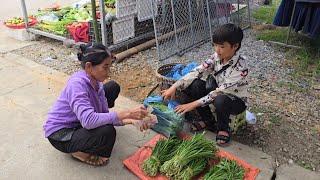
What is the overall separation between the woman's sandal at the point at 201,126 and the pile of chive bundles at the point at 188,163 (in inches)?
20.7

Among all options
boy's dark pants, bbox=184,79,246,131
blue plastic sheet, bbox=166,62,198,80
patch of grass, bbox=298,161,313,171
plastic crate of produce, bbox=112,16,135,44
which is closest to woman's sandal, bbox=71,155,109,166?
boy's dark pants, bbox=184,79,246,131

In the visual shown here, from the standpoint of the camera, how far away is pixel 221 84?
3.05 metres

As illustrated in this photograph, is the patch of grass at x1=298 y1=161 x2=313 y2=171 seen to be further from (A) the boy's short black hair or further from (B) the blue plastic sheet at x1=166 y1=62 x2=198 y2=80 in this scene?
(B) the blue plastic sheet at x1=166 y1=62 x2=198 y2=80

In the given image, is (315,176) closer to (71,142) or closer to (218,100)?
(218,100)

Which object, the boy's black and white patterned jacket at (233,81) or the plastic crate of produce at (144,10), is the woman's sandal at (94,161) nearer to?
the boy's black and white patterned jacket at (233,81)

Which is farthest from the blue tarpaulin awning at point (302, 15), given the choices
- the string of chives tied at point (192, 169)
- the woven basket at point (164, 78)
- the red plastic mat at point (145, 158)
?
the string of chives tied at point (192, 169)

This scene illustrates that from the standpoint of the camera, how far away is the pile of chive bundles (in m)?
2.58

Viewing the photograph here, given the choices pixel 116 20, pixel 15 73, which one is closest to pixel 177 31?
pixel 116 20

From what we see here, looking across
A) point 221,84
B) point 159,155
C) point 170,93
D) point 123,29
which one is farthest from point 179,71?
point 123,29

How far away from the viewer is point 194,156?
8.56ft

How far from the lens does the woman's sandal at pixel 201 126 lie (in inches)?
130

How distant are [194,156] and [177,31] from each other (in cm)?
299

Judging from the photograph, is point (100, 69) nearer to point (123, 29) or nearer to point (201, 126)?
point (201, 126)

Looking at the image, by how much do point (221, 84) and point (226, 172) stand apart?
2.60 feet
